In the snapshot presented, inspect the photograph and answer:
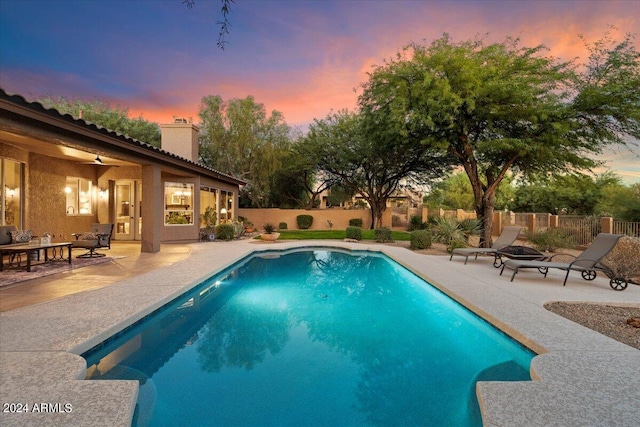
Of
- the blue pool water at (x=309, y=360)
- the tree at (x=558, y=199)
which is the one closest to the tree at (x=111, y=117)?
the blue pool water at (x=309, y=360)

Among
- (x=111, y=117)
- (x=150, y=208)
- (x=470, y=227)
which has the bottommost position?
(x=470, y=227)

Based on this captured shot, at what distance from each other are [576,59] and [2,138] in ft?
59.0

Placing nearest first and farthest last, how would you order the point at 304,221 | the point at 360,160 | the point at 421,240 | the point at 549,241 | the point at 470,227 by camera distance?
the point at 549,241, the point at 470,227, the point at 421,240, the point at 360,160, the point at 304,221

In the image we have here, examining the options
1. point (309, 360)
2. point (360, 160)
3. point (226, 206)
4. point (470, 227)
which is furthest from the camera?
point (360, 160)

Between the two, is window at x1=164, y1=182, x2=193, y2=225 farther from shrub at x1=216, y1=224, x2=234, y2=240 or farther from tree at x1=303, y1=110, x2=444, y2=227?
tree at x1=303, y1=110, x2=444, y2=227

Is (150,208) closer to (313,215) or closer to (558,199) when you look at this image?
(313,215)

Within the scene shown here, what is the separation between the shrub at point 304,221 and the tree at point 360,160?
12.9 ft

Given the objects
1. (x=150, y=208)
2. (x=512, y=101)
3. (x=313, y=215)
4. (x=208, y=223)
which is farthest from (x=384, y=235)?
(x=150, y=208)

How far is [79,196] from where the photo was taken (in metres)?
12.5

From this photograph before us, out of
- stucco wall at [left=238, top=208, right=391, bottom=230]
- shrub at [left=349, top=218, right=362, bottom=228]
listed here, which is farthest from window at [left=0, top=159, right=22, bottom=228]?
shrub at [left=349, top=218, right=362, bottom=228]

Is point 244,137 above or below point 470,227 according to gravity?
above

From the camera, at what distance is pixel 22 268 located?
7773mm

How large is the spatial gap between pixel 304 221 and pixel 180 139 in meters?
10.4

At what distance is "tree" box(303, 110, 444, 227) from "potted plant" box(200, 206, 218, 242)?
9450 millimetres
